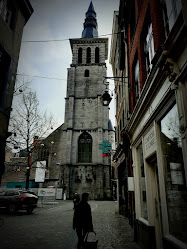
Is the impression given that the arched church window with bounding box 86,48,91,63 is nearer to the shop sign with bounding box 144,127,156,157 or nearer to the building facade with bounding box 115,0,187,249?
the building facade with bounding box 115,0,187,249

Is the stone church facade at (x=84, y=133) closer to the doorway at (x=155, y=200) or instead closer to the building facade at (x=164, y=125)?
the building facade at (x=164, y=125)

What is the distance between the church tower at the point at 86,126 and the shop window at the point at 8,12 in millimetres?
23029

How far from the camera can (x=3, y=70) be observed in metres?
7.54

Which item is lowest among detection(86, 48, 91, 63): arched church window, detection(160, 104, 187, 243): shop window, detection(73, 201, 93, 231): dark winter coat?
detection(73, 201, 93, 231): dark winter coat

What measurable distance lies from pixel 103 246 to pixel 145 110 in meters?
4.13

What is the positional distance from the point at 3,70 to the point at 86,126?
93.0 ft

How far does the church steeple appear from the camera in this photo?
49025 millimetres

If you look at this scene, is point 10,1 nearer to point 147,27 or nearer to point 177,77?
point 147,27

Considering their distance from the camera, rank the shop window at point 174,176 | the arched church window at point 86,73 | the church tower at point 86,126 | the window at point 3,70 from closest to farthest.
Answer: the shop window at point 174,176 → the window at point 3,70 → the church tower at point 86,126 → the arched church window at point 86,73

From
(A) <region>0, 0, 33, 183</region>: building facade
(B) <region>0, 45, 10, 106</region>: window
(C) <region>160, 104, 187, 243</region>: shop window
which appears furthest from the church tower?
(C) <region>160, 104, 187, 243</region>: shop window

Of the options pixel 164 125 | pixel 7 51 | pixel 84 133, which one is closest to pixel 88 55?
pixel 84 133

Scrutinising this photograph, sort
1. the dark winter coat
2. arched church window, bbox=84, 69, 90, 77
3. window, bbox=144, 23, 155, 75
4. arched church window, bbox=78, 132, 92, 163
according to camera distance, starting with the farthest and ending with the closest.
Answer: arched church window, bbox=84, 69, 90, 77 < arched church window, bbox=78, 132, 92, 163 < window, bbox=144, 23, 155, 75 < the dark winter coat

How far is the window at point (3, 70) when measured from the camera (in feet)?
23.8

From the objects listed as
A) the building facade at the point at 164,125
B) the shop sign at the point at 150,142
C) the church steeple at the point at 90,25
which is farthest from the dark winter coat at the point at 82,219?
the church steeple at the point at 90,25
